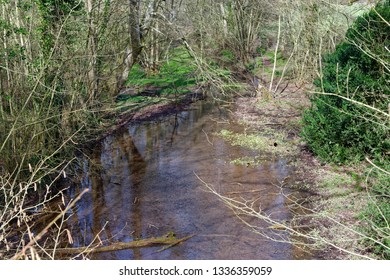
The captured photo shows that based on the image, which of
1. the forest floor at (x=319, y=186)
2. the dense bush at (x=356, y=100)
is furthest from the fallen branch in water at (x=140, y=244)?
the dense bush at (x=356, y=100)

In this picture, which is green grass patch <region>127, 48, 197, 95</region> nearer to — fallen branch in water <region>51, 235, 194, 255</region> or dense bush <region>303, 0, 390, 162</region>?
dense bush <region>303, 0, 390, 162</region>

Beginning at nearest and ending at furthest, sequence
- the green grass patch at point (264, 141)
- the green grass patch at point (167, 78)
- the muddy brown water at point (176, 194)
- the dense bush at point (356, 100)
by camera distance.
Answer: the muddy brown water at point (176, 194)
the dense bush at point (356, 100)
the green grass patch at point (264, 141)
the green grass patch at point (167, 78)

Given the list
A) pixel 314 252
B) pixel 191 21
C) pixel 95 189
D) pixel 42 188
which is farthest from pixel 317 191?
pixel 191 21

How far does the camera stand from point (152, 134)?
17.1 m

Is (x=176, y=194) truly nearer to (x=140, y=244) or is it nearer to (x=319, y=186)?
(x=140, y=244)

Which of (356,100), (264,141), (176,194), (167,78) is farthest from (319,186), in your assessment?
(167,78)

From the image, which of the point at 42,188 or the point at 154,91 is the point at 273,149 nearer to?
the point at 42,188

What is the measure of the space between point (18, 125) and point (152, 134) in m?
7.34

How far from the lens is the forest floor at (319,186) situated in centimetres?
775

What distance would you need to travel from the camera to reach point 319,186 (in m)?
10.8

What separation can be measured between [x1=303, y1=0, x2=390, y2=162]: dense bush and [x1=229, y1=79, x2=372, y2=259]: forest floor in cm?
62

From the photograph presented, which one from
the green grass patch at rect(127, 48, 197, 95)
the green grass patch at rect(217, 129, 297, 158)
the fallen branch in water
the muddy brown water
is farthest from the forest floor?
the green grass patch at rect(127, 48, 197, 95)

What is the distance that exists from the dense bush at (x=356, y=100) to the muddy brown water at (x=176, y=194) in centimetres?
148

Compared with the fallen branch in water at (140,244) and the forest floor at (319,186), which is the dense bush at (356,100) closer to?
the forest floor at (319,186)
